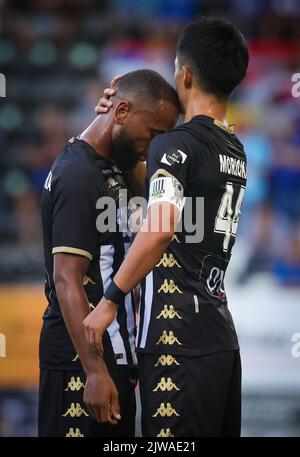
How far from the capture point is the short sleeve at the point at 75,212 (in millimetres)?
4141

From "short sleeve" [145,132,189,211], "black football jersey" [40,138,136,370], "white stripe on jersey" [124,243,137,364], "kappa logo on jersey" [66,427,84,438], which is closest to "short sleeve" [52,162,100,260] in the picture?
"black football jersey" [40,138,136,370]

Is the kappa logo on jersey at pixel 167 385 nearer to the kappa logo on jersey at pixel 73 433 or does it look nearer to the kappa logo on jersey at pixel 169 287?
the kappa logo on jersey at pixel 169 287

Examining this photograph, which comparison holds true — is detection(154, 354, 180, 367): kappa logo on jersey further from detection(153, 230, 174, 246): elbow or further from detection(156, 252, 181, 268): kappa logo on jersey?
detection(153, 230, 174, 246): elbow

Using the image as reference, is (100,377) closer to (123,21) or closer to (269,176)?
(269,176)

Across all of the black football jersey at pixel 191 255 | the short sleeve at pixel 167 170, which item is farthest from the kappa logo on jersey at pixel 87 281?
the short sleeve at pixel 167 170

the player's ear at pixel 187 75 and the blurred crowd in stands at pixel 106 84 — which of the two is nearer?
the player's ear at pixel 187 75

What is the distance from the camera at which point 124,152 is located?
170 inches

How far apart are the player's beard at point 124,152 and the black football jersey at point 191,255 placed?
329 millimetres

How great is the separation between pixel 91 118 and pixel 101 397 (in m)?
6.52

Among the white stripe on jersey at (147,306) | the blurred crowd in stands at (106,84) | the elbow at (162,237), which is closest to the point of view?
the elbow at (162,237)

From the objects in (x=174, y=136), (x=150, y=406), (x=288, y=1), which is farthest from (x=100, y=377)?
(x=288, y=1)

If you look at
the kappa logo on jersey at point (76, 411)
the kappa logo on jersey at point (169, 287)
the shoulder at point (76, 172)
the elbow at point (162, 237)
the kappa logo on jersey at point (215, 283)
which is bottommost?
the kappa logo on jersey at point (76, 411)

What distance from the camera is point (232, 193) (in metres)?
4.12

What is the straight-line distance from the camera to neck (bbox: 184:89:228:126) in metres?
4.09
